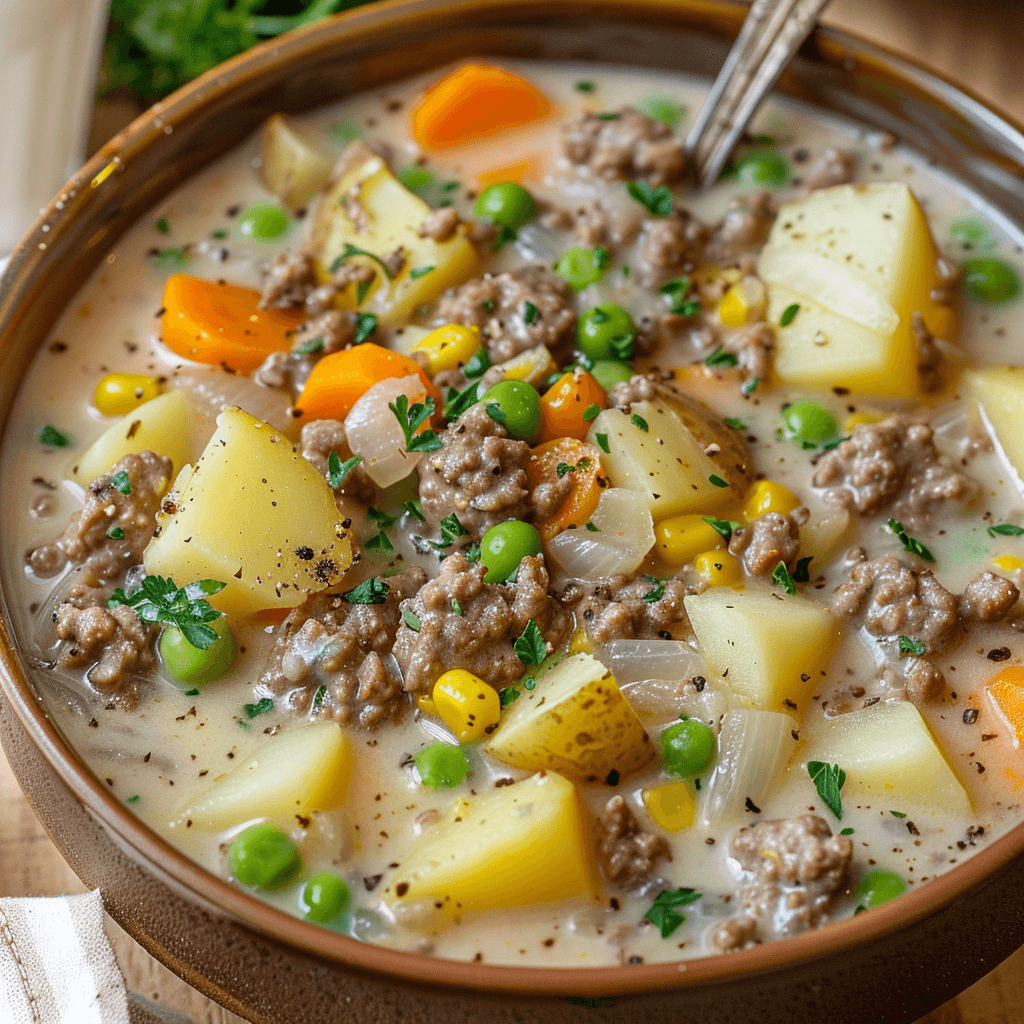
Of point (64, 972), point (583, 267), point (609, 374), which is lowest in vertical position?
point (64, 972)

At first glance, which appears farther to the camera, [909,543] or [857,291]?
[857,291]

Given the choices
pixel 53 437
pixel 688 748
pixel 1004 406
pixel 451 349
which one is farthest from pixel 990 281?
pixel 53 437

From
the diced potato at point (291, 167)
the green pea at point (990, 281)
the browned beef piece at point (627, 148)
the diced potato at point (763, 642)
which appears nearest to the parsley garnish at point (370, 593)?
the diced potato at point (763, 642)

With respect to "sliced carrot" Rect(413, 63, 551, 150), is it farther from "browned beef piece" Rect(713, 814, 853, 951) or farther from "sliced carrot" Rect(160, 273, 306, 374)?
"browned beef piece" Rect(713, 814, 853, 951)

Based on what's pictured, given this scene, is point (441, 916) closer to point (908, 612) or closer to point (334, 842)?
point (334, 842)

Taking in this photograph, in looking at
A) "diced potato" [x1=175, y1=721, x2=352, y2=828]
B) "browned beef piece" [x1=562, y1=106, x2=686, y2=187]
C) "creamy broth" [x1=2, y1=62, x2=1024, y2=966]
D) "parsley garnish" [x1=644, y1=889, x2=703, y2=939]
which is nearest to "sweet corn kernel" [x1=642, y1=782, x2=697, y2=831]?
"creamy broth" [x1=2, y1=62, x2=1024, y2=966]

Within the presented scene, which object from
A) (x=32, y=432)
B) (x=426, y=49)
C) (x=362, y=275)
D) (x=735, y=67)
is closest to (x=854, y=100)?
(x=735, y=67)

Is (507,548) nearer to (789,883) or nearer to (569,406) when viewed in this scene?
(569,406)
